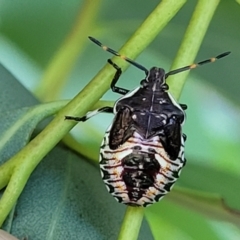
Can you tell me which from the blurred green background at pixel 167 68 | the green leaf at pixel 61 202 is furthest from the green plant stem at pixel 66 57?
the green leaf at pixel 61 202

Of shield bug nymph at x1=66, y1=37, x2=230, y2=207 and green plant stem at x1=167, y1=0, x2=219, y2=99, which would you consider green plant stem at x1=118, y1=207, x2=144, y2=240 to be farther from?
green plant stem at x1=167, y1=0, x2=219, y2=99

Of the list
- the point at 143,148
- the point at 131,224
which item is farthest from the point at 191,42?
the point at 131,224

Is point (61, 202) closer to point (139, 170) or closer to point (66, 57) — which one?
point (139, 170)

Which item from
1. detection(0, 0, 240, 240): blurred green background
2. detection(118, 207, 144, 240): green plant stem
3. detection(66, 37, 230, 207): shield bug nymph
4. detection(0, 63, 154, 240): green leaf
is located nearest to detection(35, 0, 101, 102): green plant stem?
detection(0, 0, 240, 240): blurred green background

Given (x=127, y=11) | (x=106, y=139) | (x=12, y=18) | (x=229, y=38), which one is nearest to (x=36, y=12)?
(x=12, y=18)

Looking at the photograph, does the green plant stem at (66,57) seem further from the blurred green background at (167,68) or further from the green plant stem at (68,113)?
the green plant stem at (68,113)
